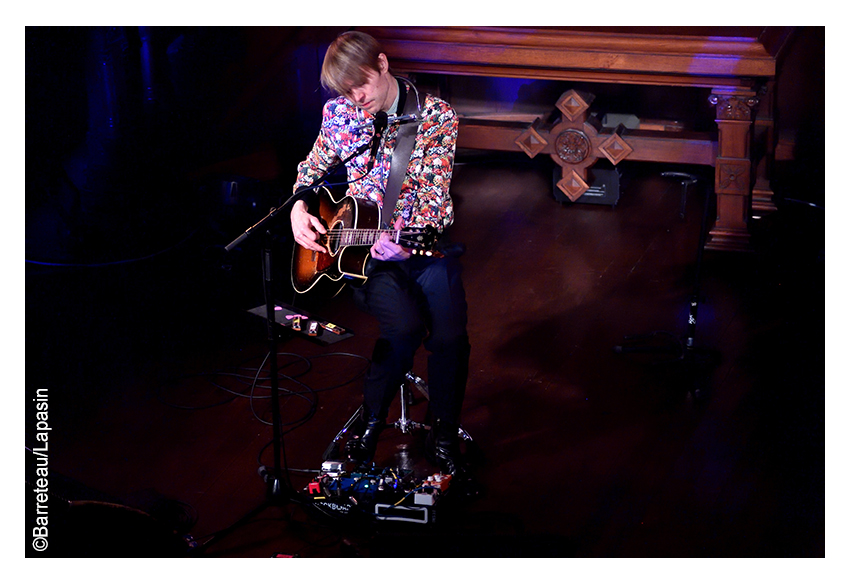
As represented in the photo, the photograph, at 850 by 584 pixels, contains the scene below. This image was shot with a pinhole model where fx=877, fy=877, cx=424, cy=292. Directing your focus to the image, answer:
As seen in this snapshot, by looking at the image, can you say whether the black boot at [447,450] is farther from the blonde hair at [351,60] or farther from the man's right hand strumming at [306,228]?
the blonde hair at [351,60]

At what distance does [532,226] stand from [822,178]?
1945 millimetres

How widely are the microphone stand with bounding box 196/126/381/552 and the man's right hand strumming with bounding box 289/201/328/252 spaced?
0.18m

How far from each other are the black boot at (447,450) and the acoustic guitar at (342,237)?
0.58 m

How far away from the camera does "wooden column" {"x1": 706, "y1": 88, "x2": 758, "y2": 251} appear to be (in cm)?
439

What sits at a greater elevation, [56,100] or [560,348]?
[56,100]

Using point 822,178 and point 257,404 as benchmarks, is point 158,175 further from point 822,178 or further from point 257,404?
point 822,178

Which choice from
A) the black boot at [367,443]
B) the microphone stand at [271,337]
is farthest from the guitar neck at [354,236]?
the black boot at [367,443]

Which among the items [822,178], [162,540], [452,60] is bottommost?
[162,540]

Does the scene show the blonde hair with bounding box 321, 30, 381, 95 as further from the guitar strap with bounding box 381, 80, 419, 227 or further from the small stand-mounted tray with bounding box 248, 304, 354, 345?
the small stand-mounted tray with bounding box 248, 304, 354, 345

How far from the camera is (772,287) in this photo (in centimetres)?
422

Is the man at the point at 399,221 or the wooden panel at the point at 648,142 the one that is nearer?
the man at the point at 399,221

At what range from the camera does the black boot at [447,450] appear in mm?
2914

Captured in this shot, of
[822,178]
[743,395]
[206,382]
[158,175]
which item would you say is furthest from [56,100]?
[822,178]

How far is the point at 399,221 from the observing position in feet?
8.84
